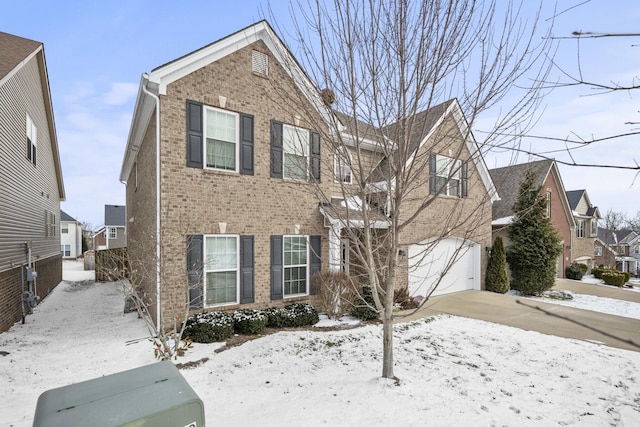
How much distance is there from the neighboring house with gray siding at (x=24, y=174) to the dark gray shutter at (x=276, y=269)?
22.9ft

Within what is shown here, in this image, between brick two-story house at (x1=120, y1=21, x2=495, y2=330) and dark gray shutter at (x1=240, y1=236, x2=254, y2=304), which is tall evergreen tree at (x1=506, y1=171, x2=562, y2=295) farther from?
dark gray shutter at (x1=240, y1=236, x2=254, y2=304)

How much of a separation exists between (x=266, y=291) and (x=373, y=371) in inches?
176

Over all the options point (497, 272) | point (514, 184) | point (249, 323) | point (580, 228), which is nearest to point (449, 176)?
point (249, 323)

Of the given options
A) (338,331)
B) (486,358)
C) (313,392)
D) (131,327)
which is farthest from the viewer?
(131,327)

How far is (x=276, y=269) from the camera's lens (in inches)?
355

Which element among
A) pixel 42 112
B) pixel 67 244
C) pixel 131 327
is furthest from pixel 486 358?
pixel 67 244

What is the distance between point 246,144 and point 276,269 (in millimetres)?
3572

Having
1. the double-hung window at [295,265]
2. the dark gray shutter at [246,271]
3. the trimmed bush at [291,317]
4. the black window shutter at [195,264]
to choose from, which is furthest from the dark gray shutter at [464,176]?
the black window shutter at [195,264]

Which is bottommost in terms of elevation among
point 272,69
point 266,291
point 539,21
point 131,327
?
point 131,327

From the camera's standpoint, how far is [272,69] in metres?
9.12

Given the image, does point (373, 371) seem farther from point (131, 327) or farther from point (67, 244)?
point (67, 244)

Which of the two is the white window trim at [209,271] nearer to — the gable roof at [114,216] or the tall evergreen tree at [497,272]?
the tall evergreen tree at [497,272]

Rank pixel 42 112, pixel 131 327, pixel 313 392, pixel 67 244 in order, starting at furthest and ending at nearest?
pixel 67 244 < pixel 42 112 < pixel 131 327 < pixel 313 392

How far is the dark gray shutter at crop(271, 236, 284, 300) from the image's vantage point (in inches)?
353
